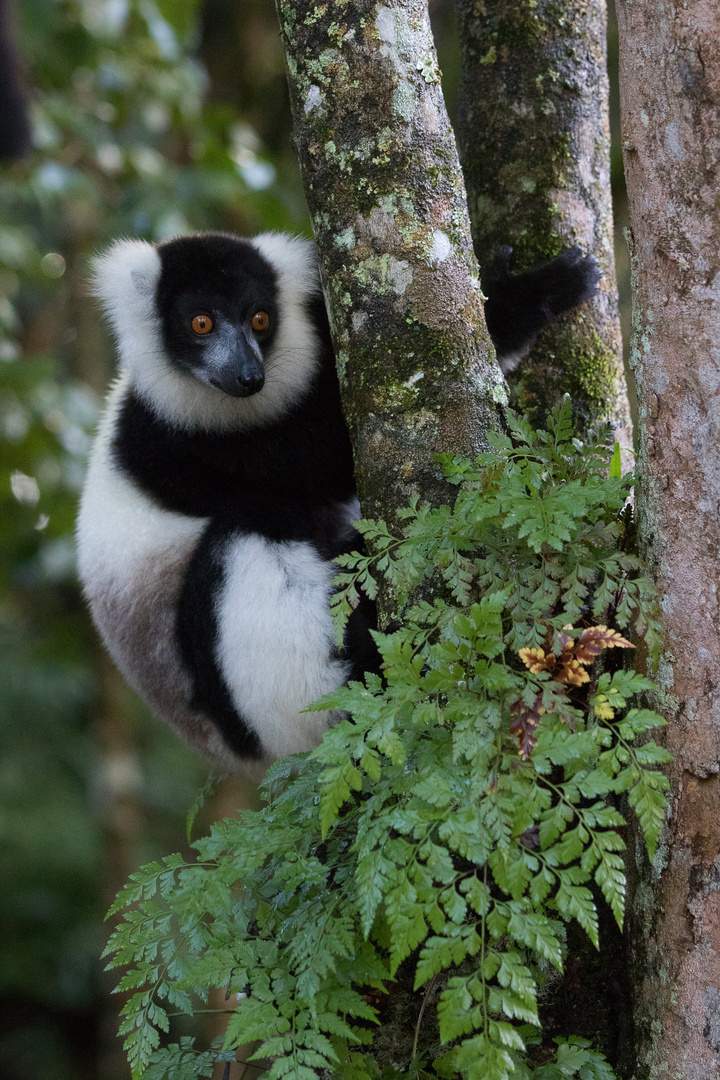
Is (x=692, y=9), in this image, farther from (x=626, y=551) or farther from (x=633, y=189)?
(x=626, y=551)

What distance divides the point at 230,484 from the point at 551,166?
1.47 metres

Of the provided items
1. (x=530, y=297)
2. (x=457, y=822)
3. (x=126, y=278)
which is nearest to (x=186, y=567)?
(x=126, y=278)

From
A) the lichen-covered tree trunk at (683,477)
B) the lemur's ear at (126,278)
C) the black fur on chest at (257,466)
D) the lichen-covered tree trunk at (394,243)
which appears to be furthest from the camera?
the lemur's ear at (126,278)

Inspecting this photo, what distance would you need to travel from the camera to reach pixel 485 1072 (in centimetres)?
149

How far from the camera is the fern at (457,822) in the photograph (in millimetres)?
1519

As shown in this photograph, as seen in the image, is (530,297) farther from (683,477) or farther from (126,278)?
(126,278)

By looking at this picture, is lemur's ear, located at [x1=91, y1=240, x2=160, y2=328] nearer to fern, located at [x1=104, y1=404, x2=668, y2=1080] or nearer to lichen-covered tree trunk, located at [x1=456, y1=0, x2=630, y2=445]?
lichen-covered tree trunk, located at [x1=456, y1=0, x2=630, y2=445]

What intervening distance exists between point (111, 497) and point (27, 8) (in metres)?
3.56

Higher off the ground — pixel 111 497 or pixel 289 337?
pixel 289 337

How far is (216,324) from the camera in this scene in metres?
3.41

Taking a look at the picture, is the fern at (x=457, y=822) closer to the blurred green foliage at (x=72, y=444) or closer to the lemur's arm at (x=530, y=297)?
the lemur's arm at (x=530, y=297)

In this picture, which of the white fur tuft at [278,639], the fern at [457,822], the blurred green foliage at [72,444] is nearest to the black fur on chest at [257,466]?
the white fur tuft at [278,639]

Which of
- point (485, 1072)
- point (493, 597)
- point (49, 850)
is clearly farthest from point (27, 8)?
point (49, 850)

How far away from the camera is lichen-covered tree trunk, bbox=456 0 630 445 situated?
9.80 ft
